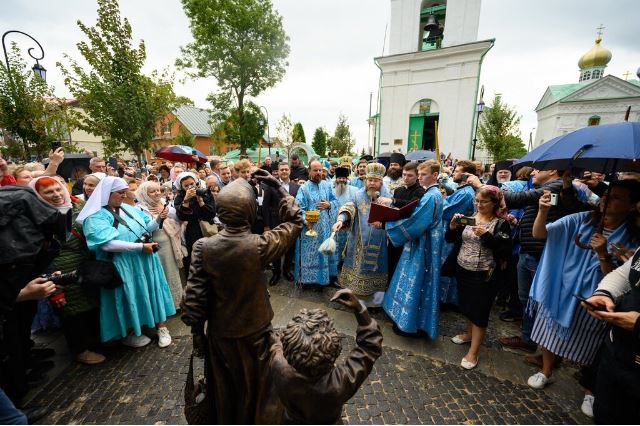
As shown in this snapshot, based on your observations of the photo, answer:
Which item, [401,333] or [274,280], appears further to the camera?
[274,280]

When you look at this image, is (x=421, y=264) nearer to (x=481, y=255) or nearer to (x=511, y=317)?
(x=481, y=255)

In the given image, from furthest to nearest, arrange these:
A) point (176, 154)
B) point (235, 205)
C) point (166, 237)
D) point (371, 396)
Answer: point (176, 154) < point (166, 237) < point (371, 396) < point (235, 205)

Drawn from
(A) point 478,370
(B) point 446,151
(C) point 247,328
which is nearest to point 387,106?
(B) point 446,151

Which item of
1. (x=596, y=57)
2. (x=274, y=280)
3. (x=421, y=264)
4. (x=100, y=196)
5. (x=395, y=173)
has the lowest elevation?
(x=274, y=280)

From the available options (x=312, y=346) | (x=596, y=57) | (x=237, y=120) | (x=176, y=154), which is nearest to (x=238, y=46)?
(x=237, y=120)

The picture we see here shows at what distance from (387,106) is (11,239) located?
22.1 m

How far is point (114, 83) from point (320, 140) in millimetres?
36209

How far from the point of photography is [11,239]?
1.76 meters

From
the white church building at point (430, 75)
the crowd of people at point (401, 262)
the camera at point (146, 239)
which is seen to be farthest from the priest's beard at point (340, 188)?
the white church building at point (430, 75)

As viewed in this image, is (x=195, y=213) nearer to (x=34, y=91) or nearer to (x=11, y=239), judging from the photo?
(x=11, y=239)

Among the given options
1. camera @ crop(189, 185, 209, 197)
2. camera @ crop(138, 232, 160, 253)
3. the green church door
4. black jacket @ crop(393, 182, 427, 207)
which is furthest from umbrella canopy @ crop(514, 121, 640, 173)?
the green church door

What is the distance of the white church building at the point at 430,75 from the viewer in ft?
60.0

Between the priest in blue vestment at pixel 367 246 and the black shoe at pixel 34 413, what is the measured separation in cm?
361

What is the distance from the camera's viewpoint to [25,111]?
823cm
